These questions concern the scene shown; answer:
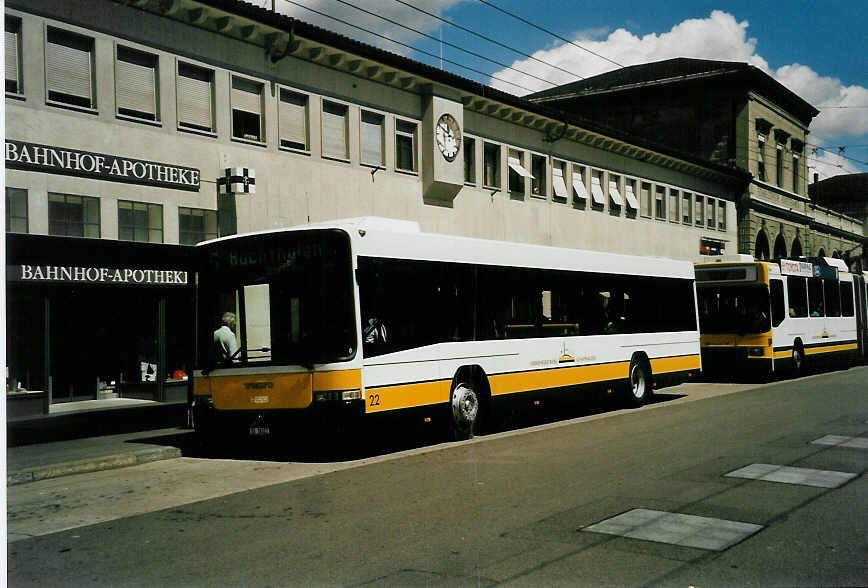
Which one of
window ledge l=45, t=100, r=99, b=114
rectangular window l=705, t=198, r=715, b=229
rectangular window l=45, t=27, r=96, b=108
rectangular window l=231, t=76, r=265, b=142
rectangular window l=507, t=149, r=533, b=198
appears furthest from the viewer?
rectangular window l=705, t=198, r=715, b=229

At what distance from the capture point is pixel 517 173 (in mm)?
31797

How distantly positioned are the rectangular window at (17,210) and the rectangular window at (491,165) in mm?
16366

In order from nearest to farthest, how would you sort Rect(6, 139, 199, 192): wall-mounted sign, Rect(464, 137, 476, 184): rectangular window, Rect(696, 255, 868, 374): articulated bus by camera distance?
1. Rect(6, 139, 199, 192): wall-mounted sign
2. Rect(696, 255, 868, 374): articulated bus
3. Rect(464, 137, 476, 184): rectangular window

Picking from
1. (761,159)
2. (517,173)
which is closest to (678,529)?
(517,173)

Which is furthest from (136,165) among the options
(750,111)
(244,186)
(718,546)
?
(750,111)

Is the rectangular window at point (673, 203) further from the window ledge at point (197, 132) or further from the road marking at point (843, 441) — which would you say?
the road marking at point (843, 441)

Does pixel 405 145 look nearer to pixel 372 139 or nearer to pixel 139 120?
pixel 372 139

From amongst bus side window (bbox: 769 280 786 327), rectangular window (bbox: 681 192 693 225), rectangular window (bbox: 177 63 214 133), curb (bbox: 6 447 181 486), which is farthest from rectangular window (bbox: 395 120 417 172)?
rectangular window (bbox: 681 192 693 225)

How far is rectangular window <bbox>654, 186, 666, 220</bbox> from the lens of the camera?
1657 inches

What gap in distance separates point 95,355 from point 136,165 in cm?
395

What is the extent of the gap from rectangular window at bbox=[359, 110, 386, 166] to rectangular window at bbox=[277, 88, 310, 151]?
7.08 ft

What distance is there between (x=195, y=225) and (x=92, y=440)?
6.85m

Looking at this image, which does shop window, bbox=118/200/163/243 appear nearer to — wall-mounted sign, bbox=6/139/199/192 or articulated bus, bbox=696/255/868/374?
wall-mounted sign, bbox=6/139/199/192

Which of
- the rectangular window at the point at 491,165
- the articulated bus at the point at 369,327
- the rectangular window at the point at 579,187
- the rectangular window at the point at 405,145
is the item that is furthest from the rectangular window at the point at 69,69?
the rectangular window at the point at 579,187
